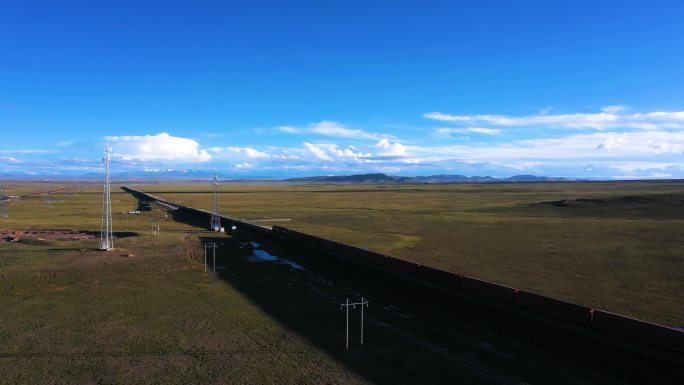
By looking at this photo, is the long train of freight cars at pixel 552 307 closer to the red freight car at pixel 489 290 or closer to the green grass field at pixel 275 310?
the red freight car at pixel 489 290

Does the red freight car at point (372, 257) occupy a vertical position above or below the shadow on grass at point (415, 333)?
above

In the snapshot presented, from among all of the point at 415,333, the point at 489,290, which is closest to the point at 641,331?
the point at 489,290

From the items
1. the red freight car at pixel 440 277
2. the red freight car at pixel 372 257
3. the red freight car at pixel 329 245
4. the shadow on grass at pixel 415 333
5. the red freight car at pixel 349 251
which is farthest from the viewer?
the red freight car at pixel 329 245

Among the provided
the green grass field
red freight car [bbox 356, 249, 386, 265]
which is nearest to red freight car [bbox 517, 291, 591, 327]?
the green grass field

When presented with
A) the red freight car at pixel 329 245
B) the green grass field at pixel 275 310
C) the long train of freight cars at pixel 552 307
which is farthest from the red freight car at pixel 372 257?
the red freight car at pixel 329 245

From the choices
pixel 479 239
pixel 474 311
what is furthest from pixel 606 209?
pixel 474 311

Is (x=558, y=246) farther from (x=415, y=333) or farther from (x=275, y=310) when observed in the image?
(x=275, y=310)

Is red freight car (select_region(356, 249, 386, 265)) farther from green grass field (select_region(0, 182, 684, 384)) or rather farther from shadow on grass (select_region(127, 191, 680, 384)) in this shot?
green grass field (select_region(0, 182, 684, 384))
